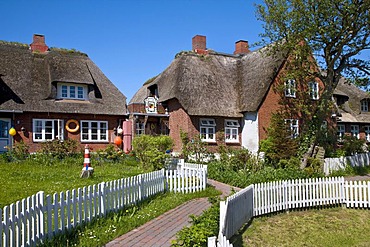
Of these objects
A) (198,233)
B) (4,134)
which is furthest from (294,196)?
(4,134)

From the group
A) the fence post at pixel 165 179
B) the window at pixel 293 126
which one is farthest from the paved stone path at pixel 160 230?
the window at pixel 293 126

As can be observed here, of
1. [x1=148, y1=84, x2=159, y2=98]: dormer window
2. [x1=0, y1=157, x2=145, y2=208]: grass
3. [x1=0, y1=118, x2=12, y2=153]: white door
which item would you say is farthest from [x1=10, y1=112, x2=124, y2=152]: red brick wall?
[x1=148, y1=84, x2=159, y2=98]: dormer window

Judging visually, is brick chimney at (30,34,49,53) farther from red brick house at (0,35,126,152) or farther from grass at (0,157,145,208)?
grass at (0,157,145,208)

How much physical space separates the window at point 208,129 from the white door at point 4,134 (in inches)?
520

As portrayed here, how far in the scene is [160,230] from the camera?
8.29 metres

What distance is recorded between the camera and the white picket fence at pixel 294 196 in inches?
405

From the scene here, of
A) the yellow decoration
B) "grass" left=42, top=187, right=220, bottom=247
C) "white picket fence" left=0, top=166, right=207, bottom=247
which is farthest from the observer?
the yellow decoration

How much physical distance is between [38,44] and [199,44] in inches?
528

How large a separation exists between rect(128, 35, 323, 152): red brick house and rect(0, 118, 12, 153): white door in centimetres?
829

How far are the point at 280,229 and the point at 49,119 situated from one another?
1839cm

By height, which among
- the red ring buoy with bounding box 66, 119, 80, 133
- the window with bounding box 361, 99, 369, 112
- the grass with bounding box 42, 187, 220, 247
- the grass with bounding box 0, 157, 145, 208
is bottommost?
the grass with bounding box 42, 187, 220, 247

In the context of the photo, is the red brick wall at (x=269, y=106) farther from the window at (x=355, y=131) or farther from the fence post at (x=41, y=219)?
the fence post at (x=41, y=219)

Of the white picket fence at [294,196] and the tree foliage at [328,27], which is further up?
the tree foliage at [328,27]

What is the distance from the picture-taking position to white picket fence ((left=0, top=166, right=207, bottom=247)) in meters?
5.77
